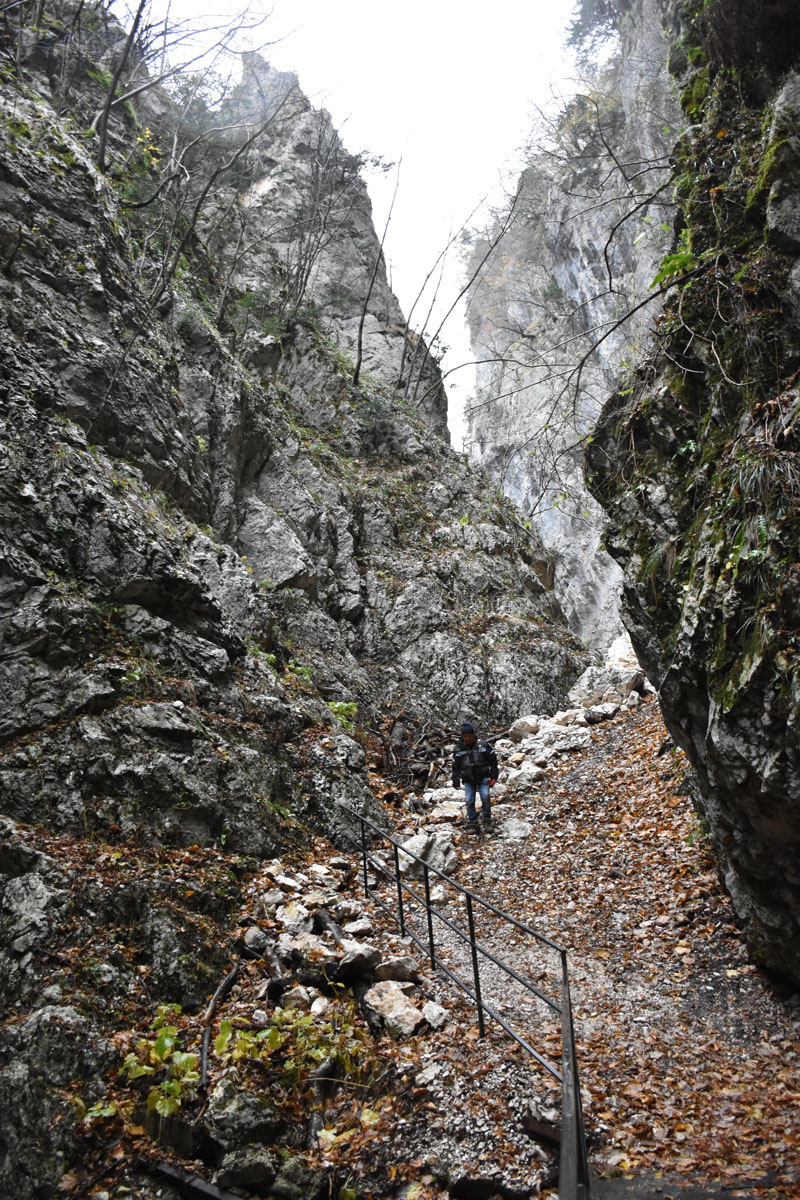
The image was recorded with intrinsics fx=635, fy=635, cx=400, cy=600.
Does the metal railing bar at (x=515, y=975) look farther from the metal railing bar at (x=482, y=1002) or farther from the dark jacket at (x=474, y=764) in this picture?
the dark jacket at (x=474, y=764)

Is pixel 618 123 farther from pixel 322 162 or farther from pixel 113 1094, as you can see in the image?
pixel 113 1094

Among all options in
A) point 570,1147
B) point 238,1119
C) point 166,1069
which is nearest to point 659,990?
point 238,1119

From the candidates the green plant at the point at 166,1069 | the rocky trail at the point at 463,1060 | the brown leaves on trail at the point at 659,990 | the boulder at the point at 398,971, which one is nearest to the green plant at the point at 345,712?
the brown leaves on trail at the point at 659,990

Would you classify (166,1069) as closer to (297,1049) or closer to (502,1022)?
(297,1049)

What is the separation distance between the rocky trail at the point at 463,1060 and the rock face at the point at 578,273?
37.7 feet

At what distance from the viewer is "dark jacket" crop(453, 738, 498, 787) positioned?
31.7ft

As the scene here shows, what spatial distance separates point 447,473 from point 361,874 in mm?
15041

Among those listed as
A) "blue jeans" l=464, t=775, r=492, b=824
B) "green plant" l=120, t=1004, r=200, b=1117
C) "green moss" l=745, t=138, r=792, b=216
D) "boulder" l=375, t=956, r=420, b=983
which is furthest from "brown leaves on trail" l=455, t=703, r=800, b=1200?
"green moss" l=745, t=138, r=792, b=216

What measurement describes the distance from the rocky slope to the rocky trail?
1.62ft

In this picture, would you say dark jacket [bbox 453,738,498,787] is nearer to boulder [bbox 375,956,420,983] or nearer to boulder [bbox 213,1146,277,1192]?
boulder [bbox 375,956,420,983]

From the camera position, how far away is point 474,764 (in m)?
9.65

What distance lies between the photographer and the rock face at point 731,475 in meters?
4.38

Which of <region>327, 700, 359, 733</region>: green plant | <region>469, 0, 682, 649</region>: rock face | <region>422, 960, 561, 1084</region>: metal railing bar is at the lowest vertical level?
<region>422, 960, 561, 1084</region>: metal railing bar

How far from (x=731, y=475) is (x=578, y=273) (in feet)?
105
